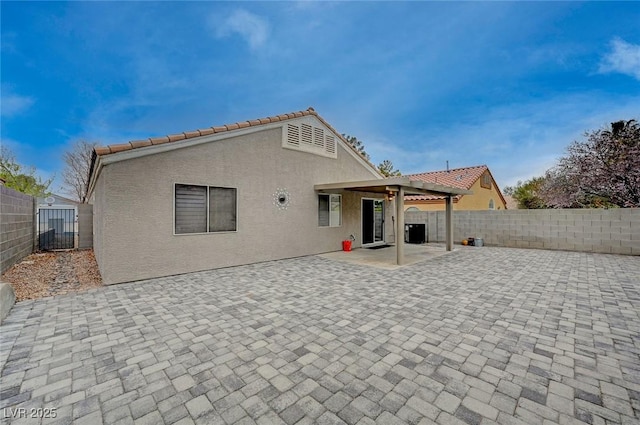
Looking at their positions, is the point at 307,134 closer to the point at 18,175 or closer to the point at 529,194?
the point at 18,175

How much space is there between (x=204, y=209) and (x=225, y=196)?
0.69 metres

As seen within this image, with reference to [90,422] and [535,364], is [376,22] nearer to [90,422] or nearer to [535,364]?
[535,364]

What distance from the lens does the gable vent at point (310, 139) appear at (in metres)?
9.28

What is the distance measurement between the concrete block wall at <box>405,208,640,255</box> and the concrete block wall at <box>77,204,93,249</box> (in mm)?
16591

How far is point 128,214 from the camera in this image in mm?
6066

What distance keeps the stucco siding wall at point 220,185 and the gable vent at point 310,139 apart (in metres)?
0.25

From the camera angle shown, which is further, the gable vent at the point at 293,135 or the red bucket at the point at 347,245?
the red bucket at the point at 347,245

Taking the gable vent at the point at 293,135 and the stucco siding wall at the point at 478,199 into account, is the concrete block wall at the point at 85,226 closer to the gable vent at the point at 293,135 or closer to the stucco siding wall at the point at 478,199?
the gable vent at the point at 293,135

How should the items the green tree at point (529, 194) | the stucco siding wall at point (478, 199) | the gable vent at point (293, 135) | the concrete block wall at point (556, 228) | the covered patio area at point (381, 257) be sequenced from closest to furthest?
the covered patio area at point (381, 257)
the gable vent at point (293, 135)
the concrete block wall at point (556, 228)
the stucco siding wall at point (478, 199)
the green tree at point (529, 194)

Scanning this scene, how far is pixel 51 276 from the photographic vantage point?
22.2 feet

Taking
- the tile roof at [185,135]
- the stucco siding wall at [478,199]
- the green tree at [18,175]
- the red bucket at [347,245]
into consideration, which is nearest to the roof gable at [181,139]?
the tile roof at [185,135]

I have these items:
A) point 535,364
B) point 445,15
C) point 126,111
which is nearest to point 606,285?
point 535,364

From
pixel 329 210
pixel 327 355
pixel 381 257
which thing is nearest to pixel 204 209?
pixel 329 210

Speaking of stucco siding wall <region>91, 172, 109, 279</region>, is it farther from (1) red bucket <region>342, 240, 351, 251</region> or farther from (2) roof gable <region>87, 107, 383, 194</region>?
(1) red bucket <region>342, 240, 351, 251</region>
